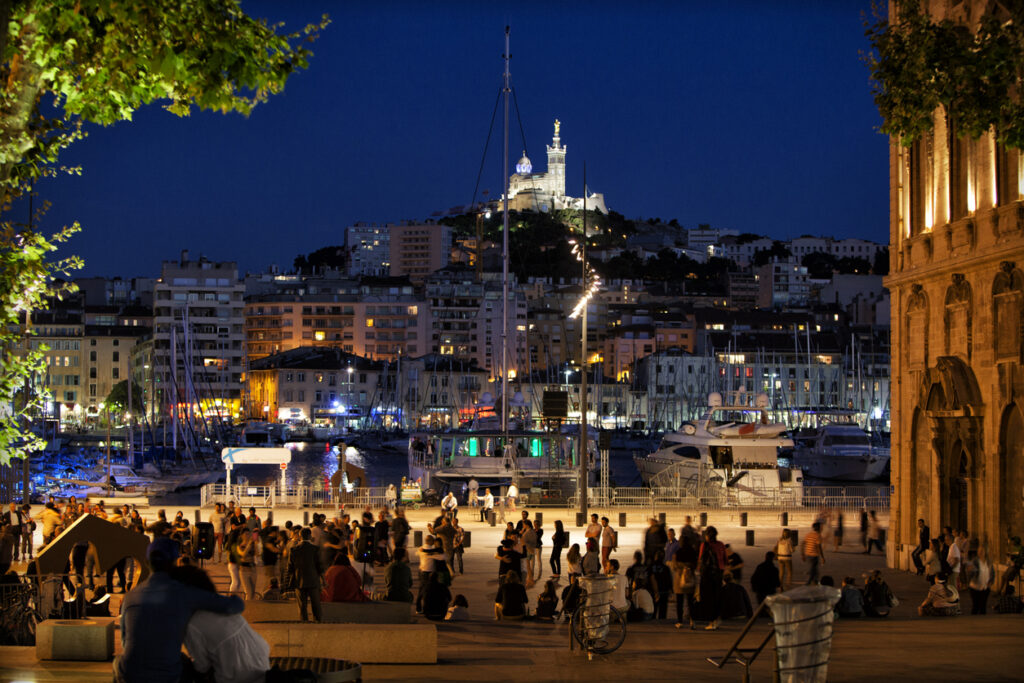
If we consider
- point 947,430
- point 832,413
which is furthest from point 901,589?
point 832,413

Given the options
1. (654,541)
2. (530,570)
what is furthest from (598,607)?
(530,570)

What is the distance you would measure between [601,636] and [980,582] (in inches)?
317

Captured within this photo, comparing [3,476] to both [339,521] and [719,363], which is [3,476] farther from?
[719,363]

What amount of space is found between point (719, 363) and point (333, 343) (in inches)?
2248

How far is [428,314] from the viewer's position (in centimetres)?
16625

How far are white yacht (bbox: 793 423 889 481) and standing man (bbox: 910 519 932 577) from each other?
5048 centimetres

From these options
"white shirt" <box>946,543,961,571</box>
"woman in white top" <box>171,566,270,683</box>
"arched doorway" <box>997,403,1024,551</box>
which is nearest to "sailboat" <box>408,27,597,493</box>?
"arched doorway" <box>997,403,1024,551</box>

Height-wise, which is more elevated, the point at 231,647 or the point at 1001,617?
the point at 231,647

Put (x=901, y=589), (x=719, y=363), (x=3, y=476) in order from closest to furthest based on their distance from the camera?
(x=901, y=589) → (x=3, y=476) → (x=719, y=363)

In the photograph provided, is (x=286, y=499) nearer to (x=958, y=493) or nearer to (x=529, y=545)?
(x=529, y=545)

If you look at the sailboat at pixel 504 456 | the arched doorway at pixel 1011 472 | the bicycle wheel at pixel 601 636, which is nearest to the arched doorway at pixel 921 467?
the arched doorway at pixel 1011 472

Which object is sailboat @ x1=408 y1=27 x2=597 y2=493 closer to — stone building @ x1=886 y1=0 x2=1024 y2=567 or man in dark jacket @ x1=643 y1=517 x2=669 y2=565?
stone building @ x1=886 y1=0 x2=1024 y2=567

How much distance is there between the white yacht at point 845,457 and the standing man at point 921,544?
166 feet

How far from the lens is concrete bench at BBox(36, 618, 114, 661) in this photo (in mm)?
12328
